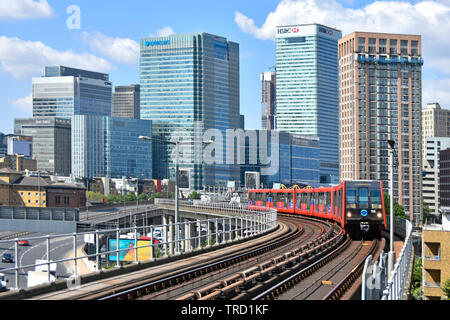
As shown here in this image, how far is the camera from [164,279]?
73.2 feet

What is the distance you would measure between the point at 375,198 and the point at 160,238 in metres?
25.2

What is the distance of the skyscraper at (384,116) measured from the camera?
17288 cm

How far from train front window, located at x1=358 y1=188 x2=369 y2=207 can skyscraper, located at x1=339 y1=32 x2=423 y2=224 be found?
132 meters

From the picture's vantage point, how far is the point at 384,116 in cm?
17475

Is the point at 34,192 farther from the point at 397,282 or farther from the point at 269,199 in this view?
the point at 397,282

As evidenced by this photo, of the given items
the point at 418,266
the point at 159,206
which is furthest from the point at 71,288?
the point at 159,206

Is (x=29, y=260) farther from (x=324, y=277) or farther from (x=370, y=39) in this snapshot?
(x=370, y=39)

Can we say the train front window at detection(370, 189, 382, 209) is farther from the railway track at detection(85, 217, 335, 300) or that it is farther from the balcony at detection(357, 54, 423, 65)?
the balcony at detection(357, 54, 423, 65)

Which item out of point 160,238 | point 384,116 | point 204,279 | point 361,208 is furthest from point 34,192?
point 204,279

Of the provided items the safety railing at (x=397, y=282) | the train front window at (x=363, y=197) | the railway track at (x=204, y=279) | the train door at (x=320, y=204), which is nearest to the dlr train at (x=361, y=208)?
the train front window at (x=363, y=197)

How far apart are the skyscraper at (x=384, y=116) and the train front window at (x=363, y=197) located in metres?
132

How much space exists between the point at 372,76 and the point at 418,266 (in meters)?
116

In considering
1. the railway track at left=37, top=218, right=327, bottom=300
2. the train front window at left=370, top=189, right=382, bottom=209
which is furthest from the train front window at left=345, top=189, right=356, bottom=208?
the railway track at left=37, top=218, right=327, bottom=300
